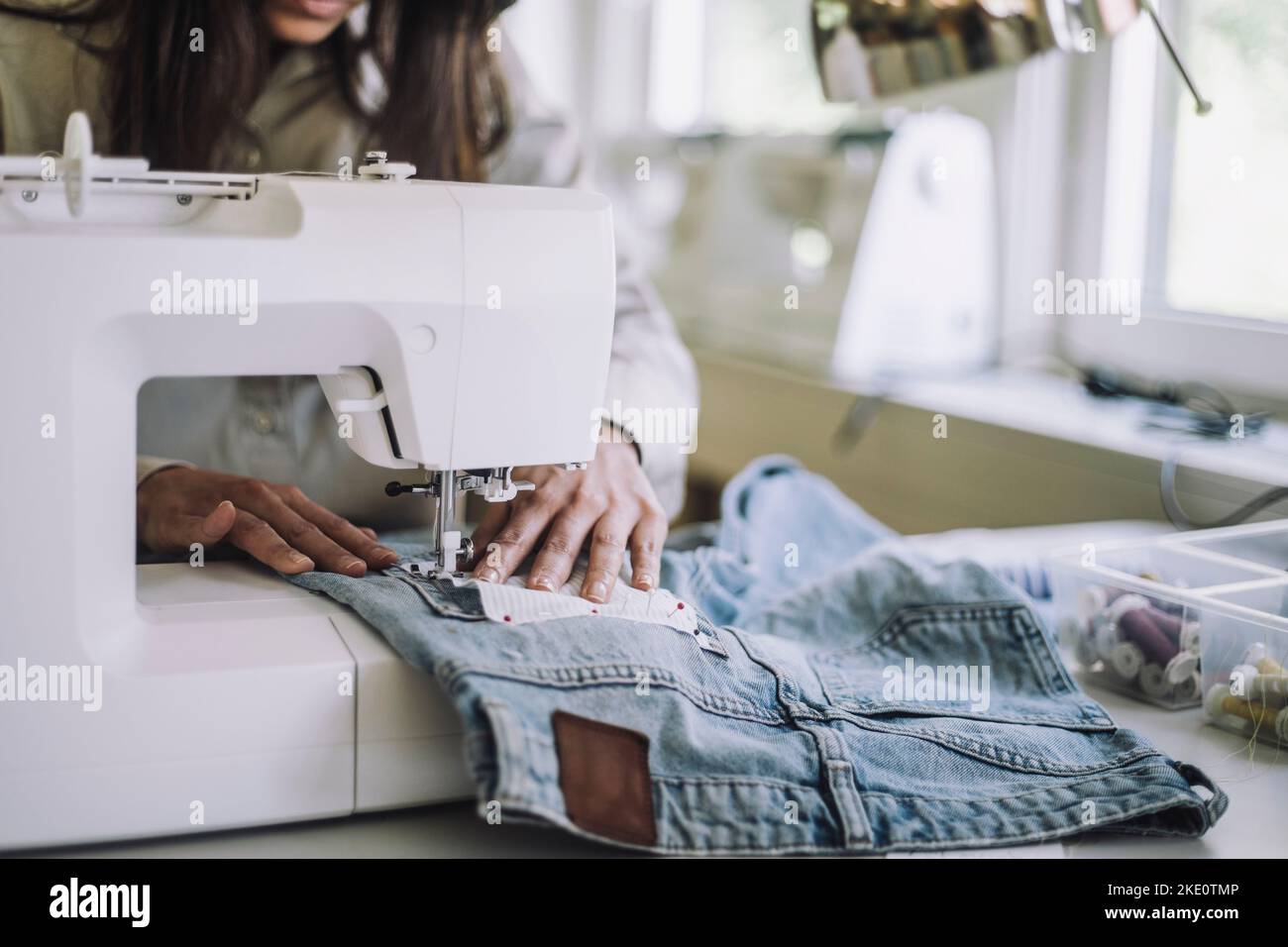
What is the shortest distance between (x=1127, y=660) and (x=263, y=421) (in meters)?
0.85

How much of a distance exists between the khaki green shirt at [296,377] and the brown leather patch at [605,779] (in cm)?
47

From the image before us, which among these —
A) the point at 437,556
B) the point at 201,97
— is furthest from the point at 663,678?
the point at 201,97

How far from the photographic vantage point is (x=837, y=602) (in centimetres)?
107

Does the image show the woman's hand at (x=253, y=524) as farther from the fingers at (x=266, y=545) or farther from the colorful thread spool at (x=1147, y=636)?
the colorful thread spool at (x=1147, y=636)

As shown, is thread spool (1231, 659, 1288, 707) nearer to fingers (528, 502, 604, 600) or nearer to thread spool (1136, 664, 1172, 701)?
thread spool (1136, 664, 1172, 701)

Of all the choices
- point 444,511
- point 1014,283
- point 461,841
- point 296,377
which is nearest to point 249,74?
point 296,377

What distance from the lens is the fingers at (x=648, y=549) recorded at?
954 millimetres

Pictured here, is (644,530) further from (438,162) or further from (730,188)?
(730,188)

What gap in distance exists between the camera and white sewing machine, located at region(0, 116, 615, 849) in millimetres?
752

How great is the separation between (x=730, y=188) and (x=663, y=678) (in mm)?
1567

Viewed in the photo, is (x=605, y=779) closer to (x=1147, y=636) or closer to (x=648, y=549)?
(x=648, y=549)

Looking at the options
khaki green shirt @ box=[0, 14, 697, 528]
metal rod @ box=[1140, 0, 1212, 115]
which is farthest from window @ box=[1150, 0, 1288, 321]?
khaki green shirt @ box=[0, 14, 697, 528]

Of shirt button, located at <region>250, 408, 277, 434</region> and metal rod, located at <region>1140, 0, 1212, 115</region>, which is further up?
metal rod, located at <region>1140, 0, 1212, 115</region>
